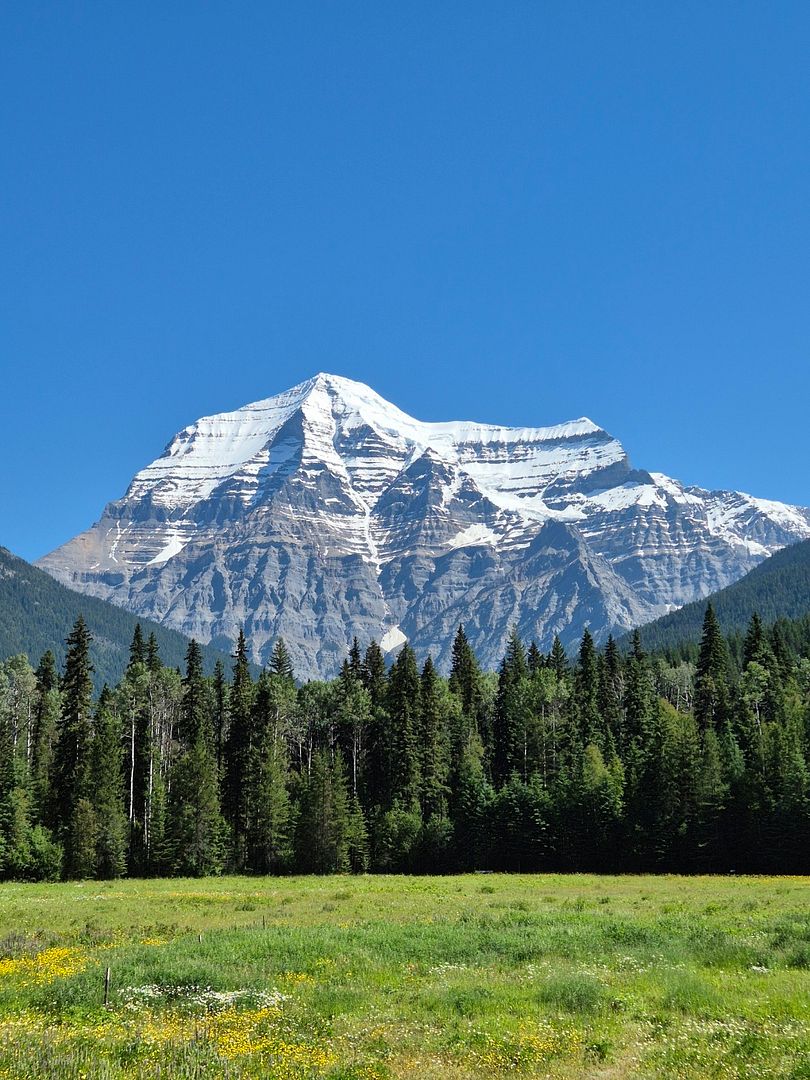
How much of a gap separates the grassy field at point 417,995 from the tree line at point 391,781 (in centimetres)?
3722

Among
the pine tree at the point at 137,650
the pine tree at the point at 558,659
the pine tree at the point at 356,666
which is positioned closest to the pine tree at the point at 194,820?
the pine tree at the point at 137,650

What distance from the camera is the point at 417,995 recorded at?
A: 74.2ft

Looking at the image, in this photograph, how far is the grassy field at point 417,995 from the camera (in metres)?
17.5

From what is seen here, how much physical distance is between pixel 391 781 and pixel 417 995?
74917mm

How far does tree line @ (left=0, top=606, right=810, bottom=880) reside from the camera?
76.8 meters

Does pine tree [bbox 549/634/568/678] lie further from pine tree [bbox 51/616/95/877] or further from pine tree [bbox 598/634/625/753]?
pine tree [bbox 51/616/95/877]

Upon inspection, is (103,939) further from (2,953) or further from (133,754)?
(133,754)

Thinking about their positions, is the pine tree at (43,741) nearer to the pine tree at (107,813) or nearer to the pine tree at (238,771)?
the pine tree at (107,813)

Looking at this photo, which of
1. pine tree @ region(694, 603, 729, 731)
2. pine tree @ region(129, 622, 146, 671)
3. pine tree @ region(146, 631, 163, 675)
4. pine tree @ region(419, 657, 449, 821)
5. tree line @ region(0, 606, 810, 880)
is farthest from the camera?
pine tree @ region(694, 603, 729, 731)

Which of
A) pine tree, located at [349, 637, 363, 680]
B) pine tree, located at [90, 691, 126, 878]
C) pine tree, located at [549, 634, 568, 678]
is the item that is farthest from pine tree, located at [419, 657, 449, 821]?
pine tree, located at [549, 634, 568, 678]

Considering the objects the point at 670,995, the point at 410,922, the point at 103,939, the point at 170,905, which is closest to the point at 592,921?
the point at 410,922

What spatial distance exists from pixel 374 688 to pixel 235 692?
20.1 metres

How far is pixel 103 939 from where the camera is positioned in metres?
34.5

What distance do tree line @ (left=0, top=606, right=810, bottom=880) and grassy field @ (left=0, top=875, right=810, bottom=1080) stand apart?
122 ft
